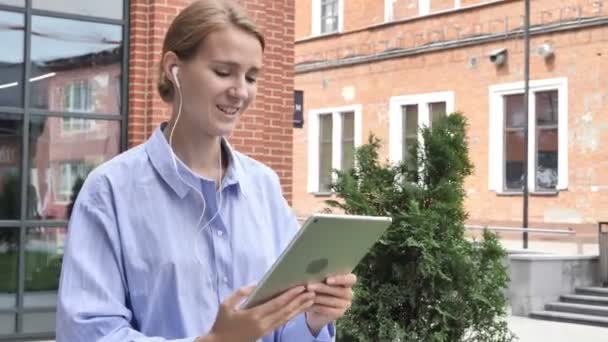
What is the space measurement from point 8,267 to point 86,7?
2306 millimetres

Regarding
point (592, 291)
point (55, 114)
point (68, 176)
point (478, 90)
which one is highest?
point (478, 90)

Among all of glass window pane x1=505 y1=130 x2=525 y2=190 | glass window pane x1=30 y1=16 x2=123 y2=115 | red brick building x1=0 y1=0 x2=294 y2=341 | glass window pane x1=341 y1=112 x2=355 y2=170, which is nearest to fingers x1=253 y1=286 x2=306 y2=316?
red brick building x1=0 y1=0 x2=294 y2=341

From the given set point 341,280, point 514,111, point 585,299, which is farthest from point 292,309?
point 514,111

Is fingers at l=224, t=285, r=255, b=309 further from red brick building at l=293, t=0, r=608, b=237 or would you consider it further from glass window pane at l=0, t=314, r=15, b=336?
red brick building at l=293, t=0, r=608, b=237

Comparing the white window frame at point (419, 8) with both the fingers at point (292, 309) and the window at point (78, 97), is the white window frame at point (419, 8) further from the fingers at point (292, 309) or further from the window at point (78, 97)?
the fingers at point (292, 309)

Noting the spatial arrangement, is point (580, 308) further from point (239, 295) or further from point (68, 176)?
point (239, 295)

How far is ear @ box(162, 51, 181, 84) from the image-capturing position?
74.8 inches

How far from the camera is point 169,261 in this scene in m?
1.83

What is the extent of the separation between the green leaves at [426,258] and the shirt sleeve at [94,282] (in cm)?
423

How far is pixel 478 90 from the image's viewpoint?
26.6 metres

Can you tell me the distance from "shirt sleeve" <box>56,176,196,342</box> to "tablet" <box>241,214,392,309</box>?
0.61 ft

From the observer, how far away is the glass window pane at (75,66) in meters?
8.22

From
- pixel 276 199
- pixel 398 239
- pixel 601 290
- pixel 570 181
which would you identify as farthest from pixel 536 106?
pixel 276 199

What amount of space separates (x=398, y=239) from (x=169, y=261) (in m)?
4.31
